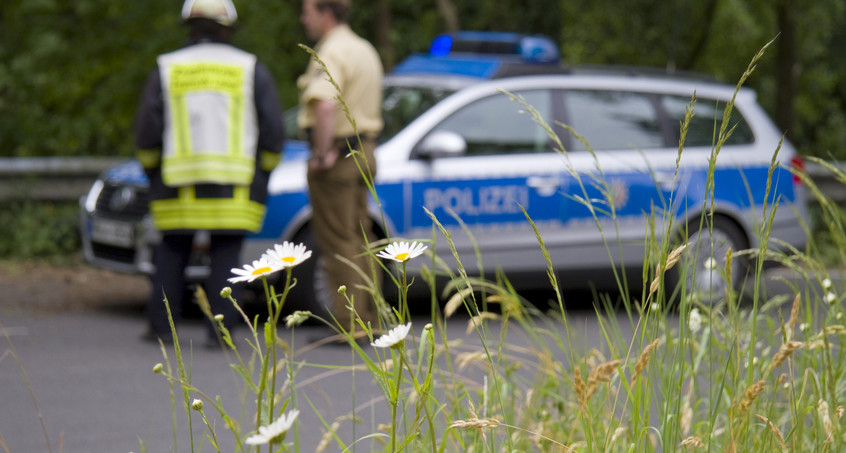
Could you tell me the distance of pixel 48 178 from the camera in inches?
369

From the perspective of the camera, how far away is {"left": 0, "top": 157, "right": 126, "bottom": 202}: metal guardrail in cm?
924

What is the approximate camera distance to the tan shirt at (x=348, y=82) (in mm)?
5660

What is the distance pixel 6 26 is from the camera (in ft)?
39.4

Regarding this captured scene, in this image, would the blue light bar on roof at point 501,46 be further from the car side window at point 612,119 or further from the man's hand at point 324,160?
the man's hand at point 324,160

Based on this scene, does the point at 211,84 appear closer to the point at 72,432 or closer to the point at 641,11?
the point at 72,432

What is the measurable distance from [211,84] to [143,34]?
6.94 meters

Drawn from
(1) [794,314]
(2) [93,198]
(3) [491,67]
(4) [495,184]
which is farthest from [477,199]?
(1) [794,314]

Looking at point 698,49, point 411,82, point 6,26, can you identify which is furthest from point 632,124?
point 698,49

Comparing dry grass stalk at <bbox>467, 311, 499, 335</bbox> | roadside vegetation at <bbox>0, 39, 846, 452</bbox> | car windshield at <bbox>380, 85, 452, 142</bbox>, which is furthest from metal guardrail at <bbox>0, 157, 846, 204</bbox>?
dry grass stalk at <bbox>467, 311, 499, 335</bbox>

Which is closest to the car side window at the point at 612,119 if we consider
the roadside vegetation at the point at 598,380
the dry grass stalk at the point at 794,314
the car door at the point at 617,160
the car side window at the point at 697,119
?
the car door at the point at 617,160

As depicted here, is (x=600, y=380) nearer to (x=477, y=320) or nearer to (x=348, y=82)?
(x=477, y=320)

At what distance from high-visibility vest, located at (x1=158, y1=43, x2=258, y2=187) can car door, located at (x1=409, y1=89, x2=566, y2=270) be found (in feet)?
4.40

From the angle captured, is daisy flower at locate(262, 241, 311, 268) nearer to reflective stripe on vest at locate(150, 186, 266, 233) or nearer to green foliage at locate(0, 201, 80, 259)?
reflective stripe on vest at locate(150, 186, 266, 233)

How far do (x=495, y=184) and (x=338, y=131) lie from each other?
55.8 inches
